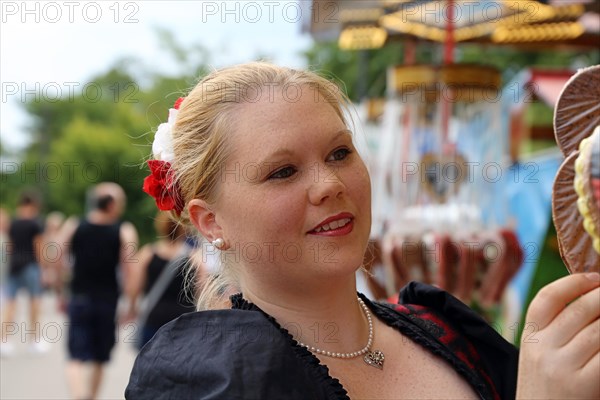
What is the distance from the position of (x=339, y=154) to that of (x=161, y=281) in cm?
323

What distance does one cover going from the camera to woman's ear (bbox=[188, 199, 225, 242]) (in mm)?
1230

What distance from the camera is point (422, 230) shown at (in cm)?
321

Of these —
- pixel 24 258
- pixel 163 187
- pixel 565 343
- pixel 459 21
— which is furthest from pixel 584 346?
pixel 24 258

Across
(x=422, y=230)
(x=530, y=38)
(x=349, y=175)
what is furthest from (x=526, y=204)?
(x=349, y=175)

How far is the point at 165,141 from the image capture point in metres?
1.39

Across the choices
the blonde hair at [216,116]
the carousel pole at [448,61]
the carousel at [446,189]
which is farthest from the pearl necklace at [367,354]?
the carousel pole at [448,61]

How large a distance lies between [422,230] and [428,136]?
0.52 m

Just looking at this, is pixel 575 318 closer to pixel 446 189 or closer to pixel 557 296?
pixel 557 296

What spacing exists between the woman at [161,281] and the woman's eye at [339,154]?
268 cm

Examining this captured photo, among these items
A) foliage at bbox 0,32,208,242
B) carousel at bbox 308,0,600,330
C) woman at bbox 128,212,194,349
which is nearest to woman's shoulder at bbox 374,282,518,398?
carousel at bbox 308,0,600,330

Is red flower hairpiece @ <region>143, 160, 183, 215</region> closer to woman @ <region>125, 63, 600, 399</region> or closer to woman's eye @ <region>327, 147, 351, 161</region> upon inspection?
woman @ <region>125, 63, 600, 399</region>

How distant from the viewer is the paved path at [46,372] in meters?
5.21

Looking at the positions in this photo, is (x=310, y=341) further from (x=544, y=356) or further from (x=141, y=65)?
(x=141, y=65)

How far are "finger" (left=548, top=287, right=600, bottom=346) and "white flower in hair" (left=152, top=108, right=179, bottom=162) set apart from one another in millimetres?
794
